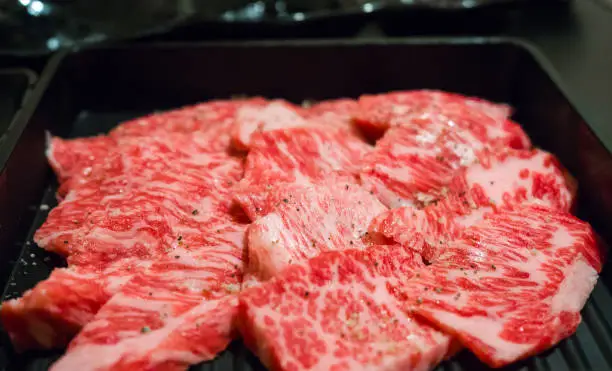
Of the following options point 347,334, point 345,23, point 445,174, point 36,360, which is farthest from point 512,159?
point 36,360

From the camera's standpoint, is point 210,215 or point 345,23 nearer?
point 210,215

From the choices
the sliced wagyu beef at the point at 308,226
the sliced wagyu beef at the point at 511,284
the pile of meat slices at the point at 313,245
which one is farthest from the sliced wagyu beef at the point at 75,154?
the sliced wagyu beef at the point at 511,284

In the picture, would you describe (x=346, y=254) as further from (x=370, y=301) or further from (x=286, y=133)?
(x=286, y=133)

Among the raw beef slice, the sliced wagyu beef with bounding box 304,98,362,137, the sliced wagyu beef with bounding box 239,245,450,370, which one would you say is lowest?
the sliced wagyu beef with bounding box 239,245,450,370

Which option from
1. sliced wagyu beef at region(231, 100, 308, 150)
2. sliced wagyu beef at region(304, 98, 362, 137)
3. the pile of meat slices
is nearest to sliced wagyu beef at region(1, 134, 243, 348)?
the pile of meat slices

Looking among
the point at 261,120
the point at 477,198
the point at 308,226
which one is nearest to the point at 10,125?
the point at 261,120

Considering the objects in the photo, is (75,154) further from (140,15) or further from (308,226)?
(308,226)

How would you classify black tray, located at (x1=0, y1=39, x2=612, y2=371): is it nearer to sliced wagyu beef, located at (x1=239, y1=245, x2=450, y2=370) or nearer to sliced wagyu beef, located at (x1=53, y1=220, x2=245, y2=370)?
sliced wagyu beef, located at (x1=53, y1=220, x2=245, y2=370)

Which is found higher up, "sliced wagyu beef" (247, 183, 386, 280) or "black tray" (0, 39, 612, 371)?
"black tray" (0, 39, 612, 371)
